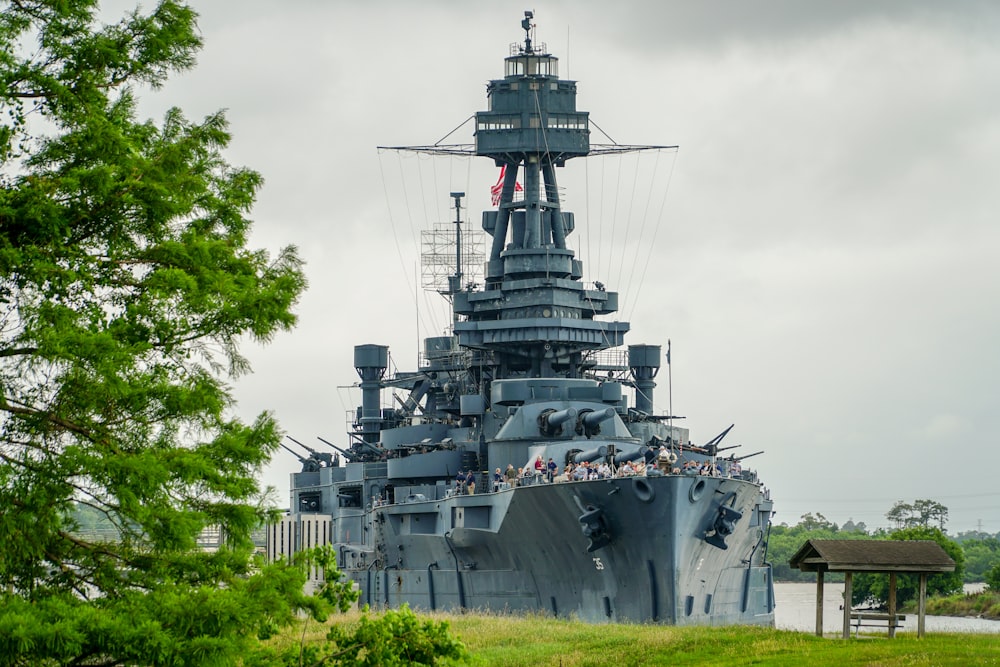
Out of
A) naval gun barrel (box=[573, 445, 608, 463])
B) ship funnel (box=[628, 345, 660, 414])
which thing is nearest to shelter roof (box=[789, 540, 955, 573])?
naval gun barrel (box=[573, 445, 608, 463])

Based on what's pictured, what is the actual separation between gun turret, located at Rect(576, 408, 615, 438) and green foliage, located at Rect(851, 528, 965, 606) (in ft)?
106

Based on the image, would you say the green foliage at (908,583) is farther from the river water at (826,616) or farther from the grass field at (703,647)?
the grass field at (703,647)

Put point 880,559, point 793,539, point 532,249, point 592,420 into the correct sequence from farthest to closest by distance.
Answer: point 793,539
point 532,249
point 592,420
point 880,559

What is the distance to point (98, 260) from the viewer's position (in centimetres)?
1470

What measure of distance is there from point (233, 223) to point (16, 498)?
13.4 ft

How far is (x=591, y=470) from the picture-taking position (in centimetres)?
3503

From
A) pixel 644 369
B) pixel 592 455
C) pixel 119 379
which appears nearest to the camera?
pixel 119 379

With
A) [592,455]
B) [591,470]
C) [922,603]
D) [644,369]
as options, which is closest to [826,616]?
[644,369]

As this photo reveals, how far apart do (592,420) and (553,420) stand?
3.77ft

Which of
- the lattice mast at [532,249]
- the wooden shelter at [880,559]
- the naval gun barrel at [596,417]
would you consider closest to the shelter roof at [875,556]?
the wooden shelter at [880,559]

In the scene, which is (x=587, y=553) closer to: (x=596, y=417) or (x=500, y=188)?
(x=596, y=417)

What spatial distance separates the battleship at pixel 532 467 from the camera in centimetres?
3394

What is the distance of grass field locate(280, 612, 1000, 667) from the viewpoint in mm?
22453

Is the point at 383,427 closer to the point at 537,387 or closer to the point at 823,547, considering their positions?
the point at 537,387
